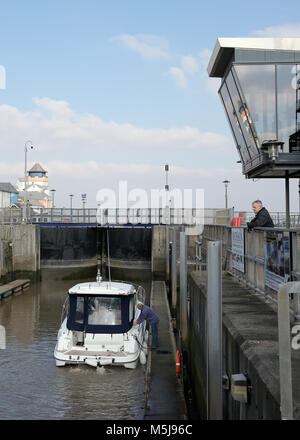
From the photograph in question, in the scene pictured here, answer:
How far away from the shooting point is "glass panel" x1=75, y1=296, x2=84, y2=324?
12953 millimetres

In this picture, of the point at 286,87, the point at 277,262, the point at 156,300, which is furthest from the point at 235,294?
the point at 156,300

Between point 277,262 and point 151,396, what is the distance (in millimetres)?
3704

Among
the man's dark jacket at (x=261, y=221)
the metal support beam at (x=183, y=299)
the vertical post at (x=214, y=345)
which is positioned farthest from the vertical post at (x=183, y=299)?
the vertical post at (x=214, y=345)

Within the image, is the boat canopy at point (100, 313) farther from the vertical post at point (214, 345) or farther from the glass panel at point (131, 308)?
the vertical post at point (214, 345)

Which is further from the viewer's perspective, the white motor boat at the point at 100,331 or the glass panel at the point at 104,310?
the glass panel at the point at 104,310

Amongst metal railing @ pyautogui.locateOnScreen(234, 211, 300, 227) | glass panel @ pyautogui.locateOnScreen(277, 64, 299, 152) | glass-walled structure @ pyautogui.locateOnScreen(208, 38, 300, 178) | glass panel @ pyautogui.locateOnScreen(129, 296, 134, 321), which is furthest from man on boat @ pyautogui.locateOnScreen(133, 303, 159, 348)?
metal railing @ pyautogui.locateOnScreen(234, 211, 300, 227)

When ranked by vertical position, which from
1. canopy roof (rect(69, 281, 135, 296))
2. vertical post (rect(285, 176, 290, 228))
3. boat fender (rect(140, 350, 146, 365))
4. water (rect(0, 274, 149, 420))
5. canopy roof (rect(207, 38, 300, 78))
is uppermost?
canopy roof (rect(207, 38, 300, 78))

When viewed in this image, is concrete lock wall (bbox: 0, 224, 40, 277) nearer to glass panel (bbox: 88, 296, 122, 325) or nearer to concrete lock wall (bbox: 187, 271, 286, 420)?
glass panel (bbox: 88, 296, 122, 325)

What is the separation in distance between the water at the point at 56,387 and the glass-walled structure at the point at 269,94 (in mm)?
8490

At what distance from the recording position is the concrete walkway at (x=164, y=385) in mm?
8266

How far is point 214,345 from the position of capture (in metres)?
6.82

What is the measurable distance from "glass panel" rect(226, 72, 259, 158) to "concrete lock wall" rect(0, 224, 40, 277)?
1827cm

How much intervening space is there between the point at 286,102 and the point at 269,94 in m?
0.65
